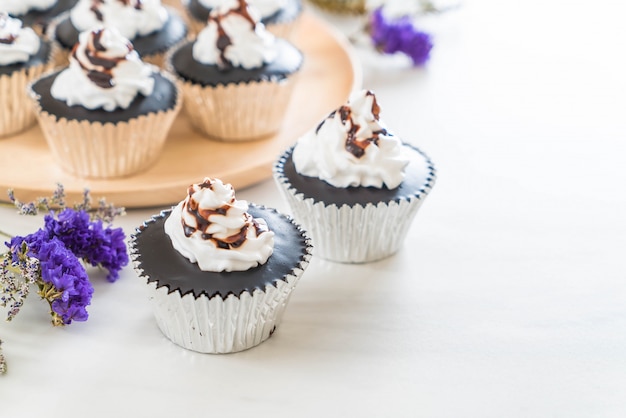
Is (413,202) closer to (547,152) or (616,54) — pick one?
(547,152)

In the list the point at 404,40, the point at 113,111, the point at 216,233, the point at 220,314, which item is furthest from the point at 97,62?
the point at 404,40

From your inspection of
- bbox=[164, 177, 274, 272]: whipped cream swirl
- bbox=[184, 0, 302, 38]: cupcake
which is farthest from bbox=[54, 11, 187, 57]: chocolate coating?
bbox=[164, 177, 274, 272]: whipped cream swirl


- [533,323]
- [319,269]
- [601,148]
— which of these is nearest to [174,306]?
[319,269]

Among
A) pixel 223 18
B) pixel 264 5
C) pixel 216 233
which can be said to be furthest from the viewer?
pixel 264 5

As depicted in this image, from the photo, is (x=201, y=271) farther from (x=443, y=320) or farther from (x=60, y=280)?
(x=443, y=320)

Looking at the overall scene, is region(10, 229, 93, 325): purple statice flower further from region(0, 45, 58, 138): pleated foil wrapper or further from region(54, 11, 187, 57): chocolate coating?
region(54, 11, 187, 57): chocolate coating
